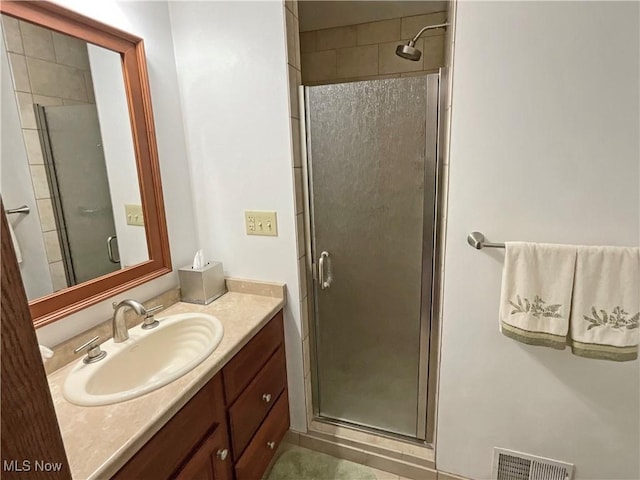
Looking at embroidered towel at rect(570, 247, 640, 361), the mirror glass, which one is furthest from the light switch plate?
embroidered towel at rect(570, 247, 640, 361)

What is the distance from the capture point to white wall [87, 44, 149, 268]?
4.10 ft

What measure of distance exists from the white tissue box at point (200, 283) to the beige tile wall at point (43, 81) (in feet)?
1.56

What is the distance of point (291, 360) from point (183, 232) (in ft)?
2.69

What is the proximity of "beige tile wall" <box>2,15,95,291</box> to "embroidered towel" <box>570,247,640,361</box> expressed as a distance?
1.74 metres

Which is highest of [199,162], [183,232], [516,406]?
[199,162]

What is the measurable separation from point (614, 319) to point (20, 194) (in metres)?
1.93

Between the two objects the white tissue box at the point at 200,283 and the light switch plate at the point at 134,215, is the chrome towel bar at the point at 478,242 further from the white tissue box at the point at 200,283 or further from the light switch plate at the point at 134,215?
the light switch plate at the point at 134,215

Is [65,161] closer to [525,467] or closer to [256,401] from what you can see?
[256,401]

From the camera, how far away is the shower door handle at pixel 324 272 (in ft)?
5.19

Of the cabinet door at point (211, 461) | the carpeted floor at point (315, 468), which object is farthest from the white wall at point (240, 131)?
the cabinet door at point (211, 461)

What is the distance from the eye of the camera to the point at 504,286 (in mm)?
1204

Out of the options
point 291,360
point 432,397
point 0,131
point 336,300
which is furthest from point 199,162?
point 432,397

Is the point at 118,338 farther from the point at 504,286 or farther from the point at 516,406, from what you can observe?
the point at 516,406

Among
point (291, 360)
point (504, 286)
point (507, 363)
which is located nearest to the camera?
point (504, 286)
